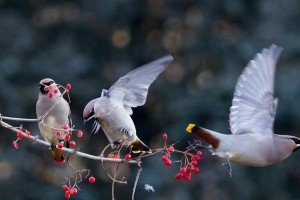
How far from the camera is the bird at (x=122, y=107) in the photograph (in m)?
4.36

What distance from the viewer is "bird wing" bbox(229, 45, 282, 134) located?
4.24m

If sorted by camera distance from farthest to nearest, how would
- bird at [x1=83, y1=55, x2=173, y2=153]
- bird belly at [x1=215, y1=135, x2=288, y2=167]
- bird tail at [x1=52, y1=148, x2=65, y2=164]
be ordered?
bird tail at [x1=52, y1=148, x2=65, y2=164], bird at [x1=83, y1=55, x2=173, y2=153], bird belly at [x1=215, y1=135, x2=288, y2=167]

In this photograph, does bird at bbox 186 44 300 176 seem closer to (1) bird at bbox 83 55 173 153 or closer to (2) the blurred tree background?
(1) bird at bbox 83 55 173 153

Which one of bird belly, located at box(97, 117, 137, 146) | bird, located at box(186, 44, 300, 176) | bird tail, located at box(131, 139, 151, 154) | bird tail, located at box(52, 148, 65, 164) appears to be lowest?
bird tail, located at box(52, 148, 65, 164)

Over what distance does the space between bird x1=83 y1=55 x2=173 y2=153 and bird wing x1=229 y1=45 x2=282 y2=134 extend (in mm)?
377

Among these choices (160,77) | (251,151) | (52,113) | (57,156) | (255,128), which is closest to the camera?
(251,151)

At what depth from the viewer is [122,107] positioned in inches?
174

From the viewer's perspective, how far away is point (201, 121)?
7844 millimetres

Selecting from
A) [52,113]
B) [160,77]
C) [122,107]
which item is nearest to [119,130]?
[122,107]

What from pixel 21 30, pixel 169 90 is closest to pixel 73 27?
pixel 21 30

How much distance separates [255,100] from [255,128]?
12 cm

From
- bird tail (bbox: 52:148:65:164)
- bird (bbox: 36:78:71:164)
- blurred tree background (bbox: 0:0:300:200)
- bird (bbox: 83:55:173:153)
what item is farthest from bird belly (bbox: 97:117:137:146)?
blurred tree background (bbox: 0:0:300:200)

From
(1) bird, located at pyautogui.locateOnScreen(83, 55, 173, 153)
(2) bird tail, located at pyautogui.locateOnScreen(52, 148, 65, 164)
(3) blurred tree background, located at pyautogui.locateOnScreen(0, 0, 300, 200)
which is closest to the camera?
(1) bird, located at pyautogui.locateOnScreen(83, 55, 173, 153)

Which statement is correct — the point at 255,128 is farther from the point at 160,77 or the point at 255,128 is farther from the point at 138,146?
the point at 160,77
